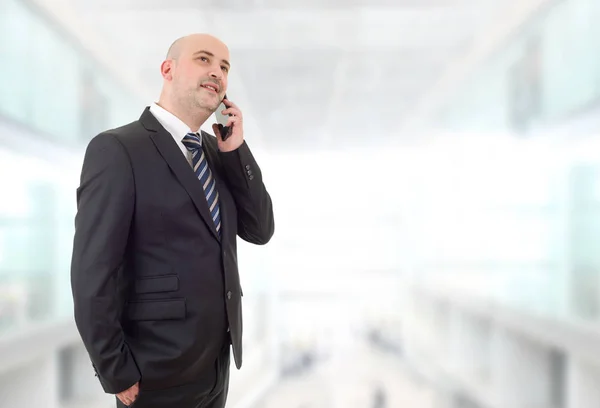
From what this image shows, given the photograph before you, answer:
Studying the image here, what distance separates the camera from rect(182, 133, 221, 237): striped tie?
4.64 feet

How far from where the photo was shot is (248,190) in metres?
1.47

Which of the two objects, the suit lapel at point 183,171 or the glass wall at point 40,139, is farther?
the glass wall at point 40,139

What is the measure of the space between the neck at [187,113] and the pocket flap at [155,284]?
39 centimetres

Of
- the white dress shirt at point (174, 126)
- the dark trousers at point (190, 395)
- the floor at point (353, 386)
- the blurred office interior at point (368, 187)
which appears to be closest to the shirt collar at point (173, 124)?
the white dress shirt at point (174, 126)

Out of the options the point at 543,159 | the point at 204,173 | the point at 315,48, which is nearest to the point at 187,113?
the point at 204,173

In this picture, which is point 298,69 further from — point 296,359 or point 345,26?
point 296,359

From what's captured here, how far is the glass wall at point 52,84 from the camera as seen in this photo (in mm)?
2379

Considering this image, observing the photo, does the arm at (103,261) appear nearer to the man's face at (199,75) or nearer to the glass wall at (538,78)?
the man's face at (199,75)

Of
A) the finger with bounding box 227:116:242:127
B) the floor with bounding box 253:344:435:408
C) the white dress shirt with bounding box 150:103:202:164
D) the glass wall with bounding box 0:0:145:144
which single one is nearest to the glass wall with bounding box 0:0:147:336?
the glass wall with bounding box 0:0:145:144

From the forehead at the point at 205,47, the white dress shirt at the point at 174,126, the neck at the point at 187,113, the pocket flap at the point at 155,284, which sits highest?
the forehead at the point at 205,47

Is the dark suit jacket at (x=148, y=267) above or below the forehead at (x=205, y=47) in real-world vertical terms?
below

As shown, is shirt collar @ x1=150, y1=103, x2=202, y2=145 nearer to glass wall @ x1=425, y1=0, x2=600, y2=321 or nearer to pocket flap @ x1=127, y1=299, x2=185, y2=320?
pocket flap @ x1=127, y1=299, x2=185, y2=320

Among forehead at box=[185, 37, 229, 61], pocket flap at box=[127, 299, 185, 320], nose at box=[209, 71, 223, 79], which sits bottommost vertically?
pocket flap at box=[127, 299, 185, 320]

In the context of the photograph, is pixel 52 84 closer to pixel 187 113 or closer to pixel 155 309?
pixel 187 113
